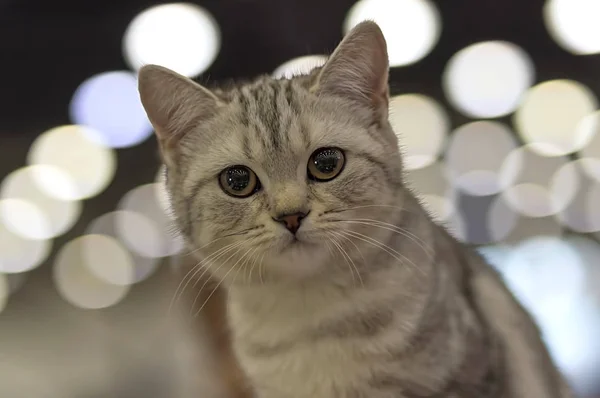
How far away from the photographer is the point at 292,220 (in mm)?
790

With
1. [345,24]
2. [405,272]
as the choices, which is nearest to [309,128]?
[405,272]

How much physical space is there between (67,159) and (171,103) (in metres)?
0.93

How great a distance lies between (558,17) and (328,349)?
4.02ft

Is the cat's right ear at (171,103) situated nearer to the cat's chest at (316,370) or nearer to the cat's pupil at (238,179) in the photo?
the cat's pupil at (238,179)

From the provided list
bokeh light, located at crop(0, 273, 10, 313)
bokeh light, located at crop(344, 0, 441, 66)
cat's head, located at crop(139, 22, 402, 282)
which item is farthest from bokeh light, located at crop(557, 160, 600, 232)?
bokeh light, located at crop(0, 273, 10, 313)

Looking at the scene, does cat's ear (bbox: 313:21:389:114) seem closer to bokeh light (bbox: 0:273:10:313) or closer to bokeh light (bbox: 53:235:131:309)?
bokeh light (bbox: 53:235:131:309)

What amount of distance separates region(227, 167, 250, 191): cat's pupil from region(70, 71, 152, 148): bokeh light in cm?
78

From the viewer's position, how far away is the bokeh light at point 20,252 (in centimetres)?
171

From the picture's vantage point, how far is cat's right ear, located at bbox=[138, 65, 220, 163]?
871mm

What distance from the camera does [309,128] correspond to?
0.85 meters

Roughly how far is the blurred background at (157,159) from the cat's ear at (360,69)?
66cm

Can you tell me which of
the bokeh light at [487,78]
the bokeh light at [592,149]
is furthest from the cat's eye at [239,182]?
the bokeh light at [592,149]

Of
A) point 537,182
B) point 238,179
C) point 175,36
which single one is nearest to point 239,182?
point 238,179

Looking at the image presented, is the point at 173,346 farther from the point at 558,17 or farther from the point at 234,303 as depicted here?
the point at 558,17
